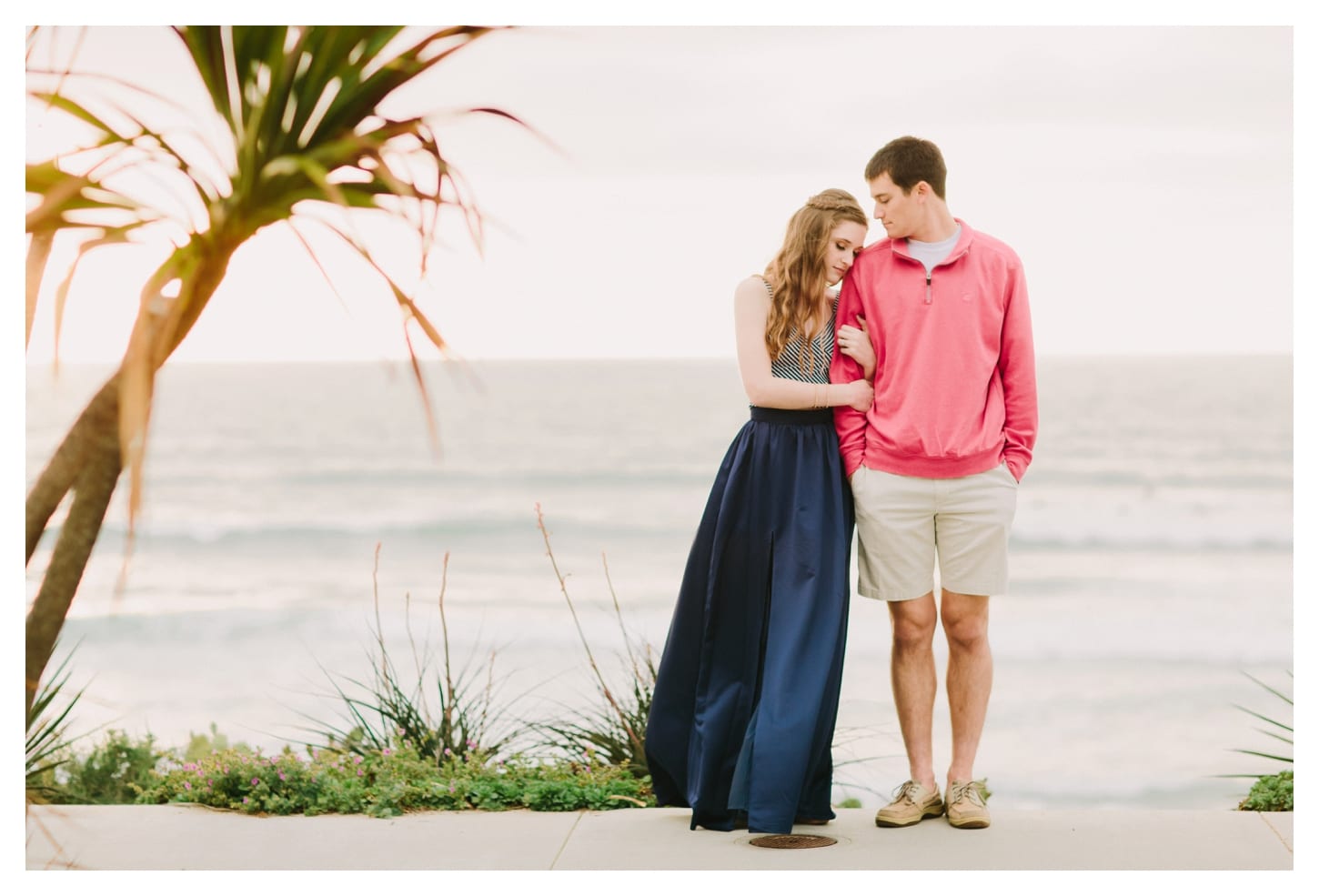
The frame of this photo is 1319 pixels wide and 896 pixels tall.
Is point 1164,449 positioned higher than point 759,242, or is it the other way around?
point 759,242

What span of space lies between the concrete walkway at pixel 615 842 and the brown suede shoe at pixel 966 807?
0.03m

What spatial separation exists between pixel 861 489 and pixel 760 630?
49cm

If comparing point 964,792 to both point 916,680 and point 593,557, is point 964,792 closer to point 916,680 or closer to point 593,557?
point 916,680

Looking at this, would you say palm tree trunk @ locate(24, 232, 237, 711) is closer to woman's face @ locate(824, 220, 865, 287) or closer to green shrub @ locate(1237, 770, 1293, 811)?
woman's face @ locate(824, 220, 865, 287)

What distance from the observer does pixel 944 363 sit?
3.37 metres

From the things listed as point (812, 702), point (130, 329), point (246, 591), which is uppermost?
point (130, 329)

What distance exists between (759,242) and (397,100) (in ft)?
33.9

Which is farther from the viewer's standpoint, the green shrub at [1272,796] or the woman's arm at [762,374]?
the green shrub at [1272,796]

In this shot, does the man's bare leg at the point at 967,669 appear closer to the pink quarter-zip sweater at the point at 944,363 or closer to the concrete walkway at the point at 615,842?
the concrete walkway at the point at 615,842

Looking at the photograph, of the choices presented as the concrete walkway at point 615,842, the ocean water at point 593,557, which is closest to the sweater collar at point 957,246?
the concrete walkway at point 615,842

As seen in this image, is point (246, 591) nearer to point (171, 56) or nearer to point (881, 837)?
point (171, 56)

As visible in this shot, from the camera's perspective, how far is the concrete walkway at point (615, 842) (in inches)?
126

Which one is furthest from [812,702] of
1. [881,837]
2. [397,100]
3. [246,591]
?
[246,591]

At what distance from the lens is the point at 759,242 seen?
23.0 meters
